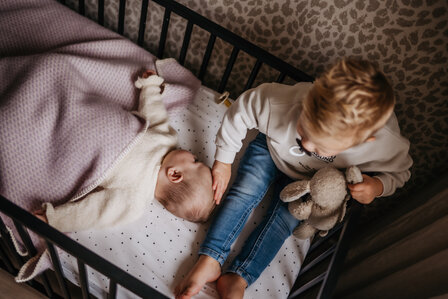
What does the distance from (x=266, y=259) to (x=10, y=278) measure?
84 centimetres

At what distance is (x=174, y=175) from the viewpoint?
97cm

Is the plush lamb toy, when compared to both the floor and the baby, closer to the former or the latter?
the baby

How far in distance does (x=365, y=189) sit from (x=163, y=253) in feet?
1.94

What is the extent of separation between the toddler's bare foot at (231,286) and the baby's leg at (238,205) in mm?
44

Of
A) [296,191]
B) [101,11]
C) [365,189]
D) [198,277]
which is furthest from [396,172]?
[101,11]

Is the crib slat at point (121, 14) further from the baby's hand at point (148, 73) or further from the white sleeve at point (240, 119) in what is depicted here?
the white sleeve at point (240, 119)

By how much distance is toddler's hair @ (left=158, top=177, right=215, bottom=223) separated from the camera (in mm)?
940

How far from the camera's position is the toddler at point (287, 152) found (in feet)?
2.00

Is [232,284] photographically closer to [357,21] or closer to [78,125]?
[78,125]

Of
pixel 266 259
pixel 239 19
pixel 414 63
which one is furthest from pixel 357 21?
pixel 266 259

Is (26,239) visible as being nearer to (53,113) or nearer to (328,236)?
(53,113)

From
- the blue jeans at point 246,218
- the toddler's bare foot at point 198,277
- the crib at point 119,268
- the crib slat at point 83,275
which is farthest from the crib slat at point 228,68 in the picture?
the crib slat at point 83,275

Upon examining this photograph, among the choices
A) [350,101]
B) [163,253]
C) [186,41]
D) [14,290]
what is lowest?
[14,290]

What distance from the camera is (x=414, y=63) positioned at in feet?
3.21
